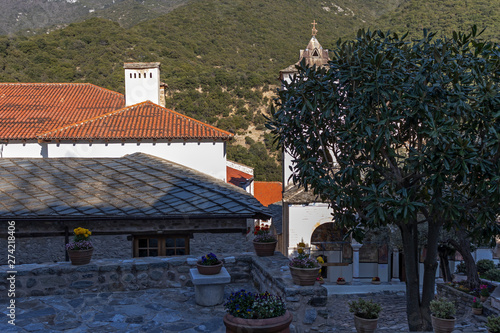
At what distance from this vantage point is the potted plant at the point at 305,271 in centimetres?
677

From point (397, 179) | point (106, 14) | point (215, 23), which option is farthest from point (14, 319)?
point (106, 14)

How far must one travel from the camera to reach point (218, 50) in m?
66.1

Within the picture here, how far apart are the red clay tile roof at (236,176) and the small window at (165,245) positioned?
1887 centimetres

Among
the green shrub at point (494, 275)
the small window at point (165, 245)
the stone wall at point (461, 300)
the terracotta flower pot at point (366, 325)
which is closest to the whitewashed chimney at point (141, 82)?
the small window at point (165, 245)

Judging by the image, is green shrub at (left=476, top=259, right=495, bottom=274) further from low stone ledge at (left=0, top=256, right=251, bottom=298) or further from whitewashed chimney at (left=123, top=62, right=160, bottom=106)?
whitewashed chimney at (left=123, top=62, right=160, bottom=106)

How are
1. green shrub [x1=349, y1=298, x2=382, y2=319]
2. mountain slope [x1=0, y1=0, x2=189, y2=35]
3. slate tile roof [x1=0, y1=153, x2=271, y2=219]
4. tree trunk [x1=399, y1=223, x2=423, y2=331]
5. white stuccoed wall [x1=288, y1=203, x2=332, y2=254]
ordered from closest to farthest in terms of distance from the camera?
green shrub [x1=349, y1=298, x2=382, y2=319]
tree trunk [x1=399, y1=223, x2=423, y2=331]
slate tile roof [x1=0, y1=153, x2=271, y2=219]
white stuccoed wall [x1=288, y1=203, x2=332, y2=254]
mountain slope [x1=0, y1=0, x2=189, y2=35]

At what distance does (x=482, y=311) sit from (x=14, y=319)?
1589cm

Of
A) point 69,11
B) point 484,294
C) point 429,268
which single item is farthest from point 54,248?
point 69,11

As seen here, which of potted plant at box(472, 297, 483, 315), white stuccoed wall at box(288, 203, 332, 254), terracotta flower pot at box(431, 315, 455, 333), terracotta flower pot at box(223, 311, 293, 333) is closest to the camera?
terracotta flower pot at box(223, 311, 293, 333)

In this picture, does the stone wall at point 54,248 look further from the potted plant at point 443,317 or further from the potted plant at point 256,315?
the potted plant at point 443,317

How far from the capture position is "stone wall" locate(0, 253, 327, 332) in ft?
26.2

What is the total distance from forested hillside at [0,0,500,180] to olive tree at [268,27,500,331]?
2820 centimetres

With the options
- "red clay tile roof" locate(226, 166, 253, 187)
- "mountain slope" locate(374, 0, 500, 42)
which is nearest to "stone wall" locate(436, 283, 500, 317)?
"red clay tile roof" locate(226, 166, 253, 187)

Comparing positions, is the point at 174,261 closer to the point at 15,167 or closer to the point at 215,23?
the point at 15,167
